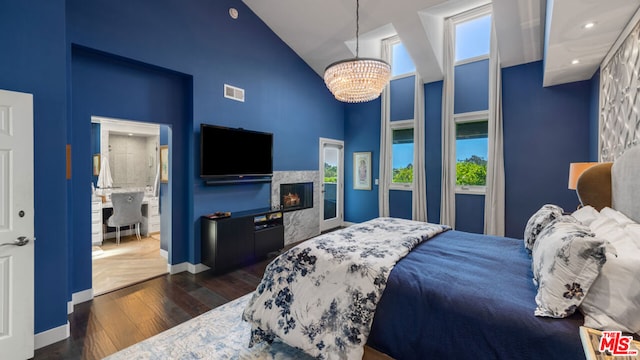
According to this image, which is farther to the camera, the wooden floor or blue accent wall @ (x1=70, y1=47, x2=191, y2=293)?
the wooden floor

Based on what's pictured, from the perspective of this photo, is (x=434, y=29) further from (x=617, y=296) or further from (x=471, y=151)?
(x=617, y=296)

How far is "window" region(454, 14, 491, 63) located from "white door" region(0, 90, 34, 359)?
5.86m

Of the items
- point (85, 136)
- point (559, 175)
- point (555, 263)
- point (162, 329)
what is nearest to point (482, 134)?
point (559, 175)

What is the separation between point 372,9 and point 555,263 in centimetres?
408

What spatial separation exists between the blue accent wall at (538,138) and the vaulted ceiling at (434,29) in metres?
0.23

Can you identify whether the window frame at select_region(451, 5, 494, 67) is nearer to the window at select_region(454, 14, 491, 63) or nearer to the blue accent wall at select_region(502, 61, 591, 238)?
the window at select_region(454, 14, 491, 63)

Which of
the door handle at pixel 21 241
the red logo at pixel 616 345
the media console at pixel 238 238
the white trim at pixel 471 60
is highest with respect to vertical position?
the white trim at pixel 471 60

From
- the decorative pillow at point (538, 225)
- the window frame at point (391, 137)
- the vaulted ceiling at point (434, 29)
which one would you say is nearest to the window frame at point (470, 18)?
the vaulted ceiling at point (434, 29)

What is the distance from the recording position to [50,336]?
2.28 metres

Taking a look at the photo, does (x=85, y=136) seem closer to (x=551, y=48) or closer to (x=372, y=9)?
(x=372, y=9)

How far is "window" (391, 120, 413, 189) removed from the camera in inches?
226

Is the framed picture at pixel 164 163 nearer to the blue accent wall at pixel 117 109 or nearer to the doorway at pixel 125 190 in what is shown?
the doorway at pixel 125 190

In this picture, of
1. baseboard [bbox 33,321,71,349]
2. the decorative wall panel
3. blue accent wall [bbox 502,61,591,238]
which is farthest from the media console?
the decorative wall panel

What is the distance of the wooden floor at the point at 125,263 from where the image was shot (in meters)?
3.47
